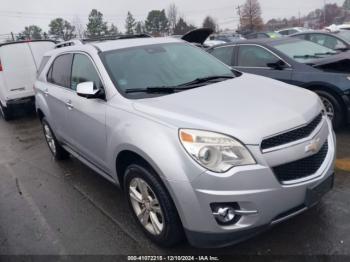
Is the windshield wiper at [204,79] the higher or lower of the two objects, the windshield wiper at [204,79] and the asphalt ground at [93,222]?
the higher

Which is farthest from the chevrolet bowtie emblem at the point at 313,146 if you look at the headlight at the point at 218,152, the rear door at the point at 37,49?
the rear door at the point at 37,49

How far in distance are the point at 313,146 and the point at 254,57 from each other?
3.97 meters

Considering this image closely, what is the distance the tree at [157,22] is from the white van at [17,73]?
245 feet

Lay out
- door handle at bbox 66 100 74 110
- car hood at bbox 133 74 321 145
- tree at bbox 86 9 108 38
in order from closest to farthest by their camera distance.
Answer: car hood at bbox 133 74 321 145
door handle at bbox 66 100 74 110
tree at bbox 86 9 108 38

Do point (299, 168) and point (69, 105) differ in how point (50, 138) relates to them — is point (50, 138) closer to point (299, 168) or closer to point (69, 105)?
point (69, 105)

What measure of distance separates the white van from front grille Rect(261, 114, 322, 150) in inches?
318

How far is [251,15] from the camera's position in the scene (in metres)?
69.1

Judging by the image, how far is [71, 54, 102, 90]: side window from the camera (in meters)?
3.63

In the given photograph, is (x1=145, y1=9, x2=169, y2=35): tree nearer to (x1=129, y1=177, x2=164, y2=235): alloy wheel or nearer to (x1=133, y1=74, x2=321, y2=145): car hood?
Result: (x1=133, y1=74, x2=321, y2=145): car hood

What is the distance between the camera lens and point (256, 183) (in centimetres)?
239

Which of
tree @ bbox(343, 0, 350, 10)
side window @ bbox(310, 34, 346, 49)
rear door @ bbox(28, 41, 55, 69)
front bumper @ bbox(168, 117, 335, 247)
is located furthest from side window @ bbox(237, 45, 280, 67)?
tree @ bbox(343, 0, 350, 10)

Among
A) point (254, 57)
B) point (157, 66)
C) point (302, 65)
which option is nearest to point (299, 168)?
point (157, 66)

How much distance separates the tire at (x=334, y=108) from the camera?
17.1 ft

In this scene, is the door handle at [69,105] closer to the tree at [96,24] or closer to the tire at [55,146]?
the tire at [55,146]
